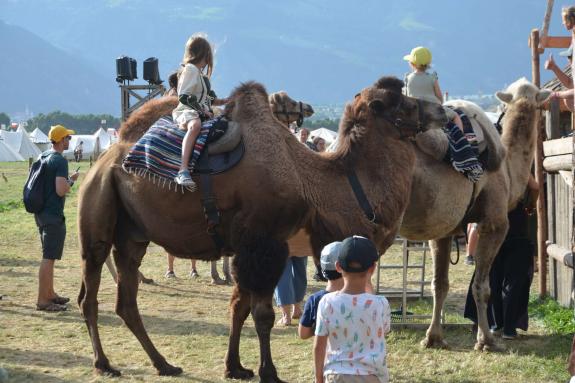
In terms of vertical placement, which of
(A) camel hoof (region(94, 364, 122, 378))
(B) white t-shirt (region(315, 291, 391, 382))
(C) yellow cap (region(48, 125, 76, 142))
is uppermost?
(C) yellow cap (region(48, 125, 76, 142))

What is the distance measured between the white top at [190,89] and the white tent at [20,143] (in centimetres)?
6826

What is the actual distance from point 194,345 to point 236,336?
1248 mm

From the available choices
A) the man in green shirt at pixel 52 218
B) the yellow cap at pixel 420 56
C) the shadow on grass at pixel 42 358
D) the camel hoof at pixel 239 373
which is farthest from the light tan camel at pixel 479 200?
the man in green shirt at pixel 52 218

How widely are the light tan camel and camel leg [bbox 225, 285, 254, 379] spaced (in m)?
1.69

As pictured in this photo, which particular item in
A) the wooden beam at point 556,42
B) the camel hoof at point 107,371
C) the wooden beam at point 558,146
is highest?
the wooden beam at point 556,42

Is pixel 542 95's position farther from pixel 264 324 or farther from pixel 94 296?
pixel 94 296

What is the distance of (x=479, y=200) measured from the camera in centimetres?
770

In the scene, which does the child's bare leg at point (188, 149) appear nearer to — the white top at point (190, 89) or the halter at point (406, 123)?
the white top at point (190, 89)

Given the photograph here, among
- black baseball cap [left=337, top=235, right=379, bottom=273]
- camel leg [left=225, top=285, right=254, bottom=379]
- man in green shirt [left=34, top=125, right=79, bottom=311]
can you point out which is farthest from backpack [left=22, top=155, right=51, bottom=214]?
black baseball cap [left=337, top=235, right=379, bottom=273]

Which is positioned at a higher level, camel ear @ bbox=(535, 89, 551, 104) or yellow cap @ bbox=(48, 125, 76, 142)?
camel ear @ bbox=(535, 89, 551, 104)

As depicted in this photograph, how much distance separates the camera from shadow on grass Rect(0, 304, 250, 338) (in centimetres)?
848

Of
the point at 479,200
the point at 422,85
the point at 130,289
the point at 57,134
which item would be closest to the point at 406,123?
the point at 422,85

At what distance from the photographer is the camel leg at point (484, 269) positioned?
764cm

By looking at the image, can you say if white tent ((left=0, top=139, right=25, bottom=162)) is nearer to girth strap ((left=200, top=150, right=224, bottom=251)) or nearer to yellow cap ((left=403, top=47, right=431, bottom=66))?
yellow cap ((left=403, top=47, right=431, bottom=66))
